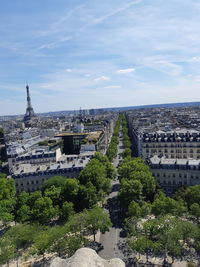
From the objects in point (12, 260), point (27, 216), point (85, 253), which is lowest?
point (12, 260)

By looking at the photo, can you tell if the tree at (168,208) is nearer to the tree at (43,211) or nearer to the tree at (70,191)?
the tree at (70,191)

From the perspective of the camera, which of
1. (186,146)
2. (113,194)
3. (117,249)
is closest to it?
(117,249)

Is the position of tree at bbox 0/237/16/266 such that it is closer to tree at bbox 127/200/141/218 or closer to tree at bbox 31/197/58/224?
tree at bbox 31/197/58/224

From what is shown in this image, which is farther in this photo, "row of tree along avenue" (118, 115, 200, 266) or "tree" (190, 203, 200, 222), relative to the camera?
"tree" (190, 203, 200, 222)

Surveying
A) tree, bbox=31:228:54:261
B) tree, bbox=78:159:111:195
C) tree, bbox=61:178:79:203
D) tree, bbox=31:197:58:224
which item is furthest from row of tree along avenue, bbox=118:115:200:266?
tree, bbox=31:197:58:224

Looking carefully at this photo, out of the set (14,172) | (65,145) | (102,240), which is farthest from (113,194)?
(65,145)

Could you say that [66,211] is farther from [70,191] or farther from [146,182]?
[146,182]

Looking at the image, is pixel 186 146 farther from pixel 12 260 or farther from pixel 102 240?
pixel 12 260
